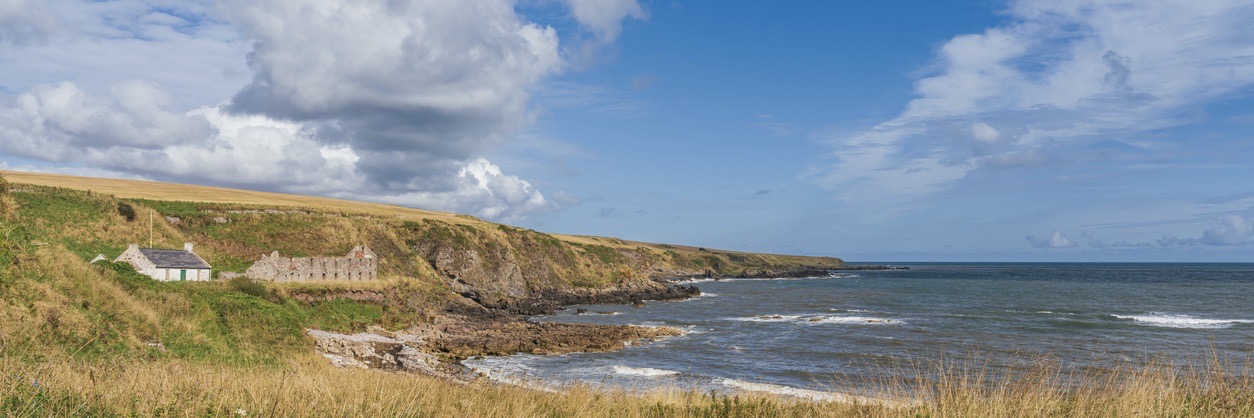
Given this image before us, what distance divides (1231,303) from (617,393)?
302ft

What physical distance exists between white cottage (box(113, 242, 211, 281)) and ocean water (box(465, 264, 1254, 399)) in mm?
19104

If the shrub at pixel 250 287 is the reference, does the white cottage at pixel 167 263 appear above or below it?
above

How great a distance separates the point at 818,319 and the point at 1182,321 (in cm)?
2838

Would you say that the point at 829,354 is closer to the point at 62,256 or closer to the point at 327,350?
the point at 327,350

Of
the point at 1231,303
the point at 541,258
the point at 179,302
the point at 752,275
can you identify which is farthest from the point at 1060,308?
the point at 752,275

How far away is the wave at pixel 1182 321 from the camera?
50.2 meters

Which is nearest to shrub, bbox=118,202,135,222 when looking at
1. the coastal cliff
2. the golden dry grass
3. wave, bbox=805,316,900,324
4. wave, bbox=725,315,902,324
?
the coastal cliff

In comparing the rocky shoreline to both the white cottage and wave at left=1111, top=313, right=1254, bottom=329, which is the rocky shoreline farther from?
wave at left=1111, top=313, right=1254, bottom=329

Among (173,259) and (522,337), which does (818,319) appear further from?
(173,259)

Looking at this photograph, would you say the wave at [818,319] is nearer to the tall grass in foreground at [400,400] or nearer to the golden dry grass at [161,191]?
the tall grass in foreground at [400,400]

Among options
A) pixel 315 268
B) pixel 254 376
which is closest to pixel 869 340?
pixel 315 268

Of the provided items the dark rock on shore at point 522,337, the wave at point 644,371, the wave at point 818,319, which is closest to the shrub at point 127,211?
the dark rock on shore at point 522,337

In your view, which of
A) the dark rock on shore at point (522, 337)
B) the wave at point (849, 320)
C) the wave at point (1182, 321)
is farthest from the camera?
the wave at point (849, 320)

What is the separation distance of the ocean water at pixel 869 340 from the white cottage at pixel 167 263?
19104 millimetres
